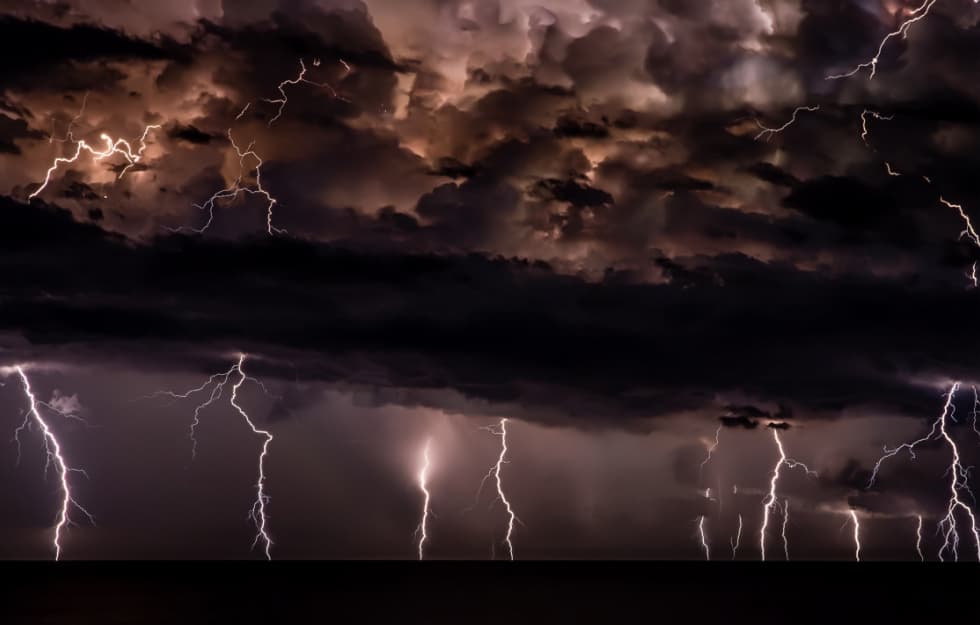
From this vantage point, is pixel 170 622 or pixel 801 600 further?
pixel 801 600

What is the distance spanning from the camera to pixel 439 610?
44.0 m

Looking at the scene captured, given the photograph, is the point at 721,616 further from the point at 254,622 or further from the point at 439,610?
the point at 254,622

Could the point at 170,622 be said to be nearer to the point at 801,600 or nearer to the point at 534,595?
the point at 534,595

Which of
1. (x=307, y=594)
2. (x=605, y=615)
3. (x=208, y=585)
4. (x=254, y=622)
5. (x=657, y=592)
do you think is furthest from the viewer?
(x=208, y=585)

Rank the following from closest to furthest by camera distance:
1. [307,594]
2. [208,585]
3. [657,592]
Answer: [307,594] → [657,592] → [208,585]

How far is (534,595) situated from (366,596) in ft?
30.7

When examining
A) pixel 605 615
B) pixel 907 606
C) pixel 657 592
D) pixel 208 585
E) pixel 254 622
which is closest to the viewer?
pixel 254 622

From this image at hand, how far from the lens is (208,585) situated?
68812 mm

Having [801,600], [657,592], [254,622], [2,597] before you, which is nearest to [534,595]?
[657,592]

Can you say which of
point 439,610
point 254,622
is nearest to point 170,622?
point 254,622

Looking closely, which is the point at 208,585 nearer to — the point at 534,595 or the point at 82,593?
the point at 82,593

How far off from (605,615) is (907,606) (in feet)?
59.8

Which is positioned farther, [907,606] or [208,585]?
[208,585]

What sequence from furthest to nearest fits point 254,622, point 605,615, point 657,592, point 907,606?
point 657,592 → point 907,606 → point 605,615 → point 254,622
